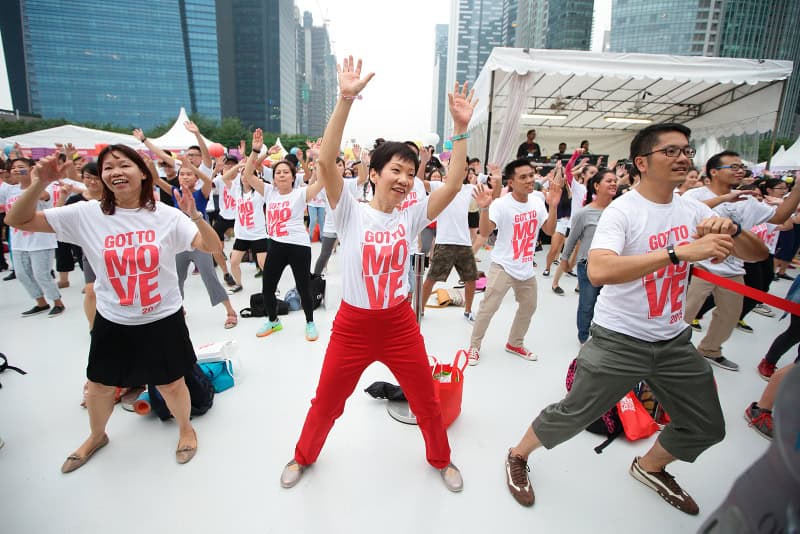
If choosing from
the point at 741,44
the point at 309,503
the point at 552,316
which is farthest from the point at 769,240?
the point at 741,44

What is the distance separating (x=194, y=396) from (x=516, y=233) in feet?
9.71

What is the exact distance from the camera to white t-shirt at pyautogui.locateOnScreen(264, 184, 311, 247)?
3.97 meters

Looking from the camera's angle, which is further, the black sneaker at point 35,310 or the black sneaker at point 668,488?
the black sneaker at point 35,310

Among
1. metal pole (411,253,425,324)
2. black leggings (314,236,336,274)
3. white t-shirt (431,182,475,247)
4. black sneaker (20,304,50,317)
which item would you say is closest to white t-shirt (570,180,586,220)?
white t-shirt (431,182,475,247)

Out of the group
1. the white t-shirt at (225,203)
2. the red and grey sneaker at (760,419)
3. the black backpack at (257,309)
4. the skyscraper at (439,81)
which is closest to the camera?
the red and grey sneaker at (760,419)

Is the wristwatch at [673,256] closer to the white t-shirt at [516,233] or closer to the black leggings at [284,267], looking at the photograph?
the white t-shirt at [516,233]

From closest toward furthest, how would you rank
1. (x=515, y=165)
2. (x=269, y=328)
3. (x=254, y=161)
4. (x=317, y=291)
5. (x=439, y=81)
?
1. (x=515, y=165)
2. (x=269, y=328)
3. (x=254, y=161)
4. (x=317, y=291)
5. (x=439, y=81)

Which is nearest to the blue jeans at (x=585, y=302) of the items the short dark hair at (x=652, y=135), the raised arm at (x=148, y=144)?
the short dark hair at (x=652, y=135)

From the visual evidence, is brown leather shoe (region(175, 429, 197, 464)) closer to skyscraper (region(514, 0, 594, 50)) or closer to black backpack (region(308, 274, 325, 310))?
black backpack (region(308, 274, 325, 310))

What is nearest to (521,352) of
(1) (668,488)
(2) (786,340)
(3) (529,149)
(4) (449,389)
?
(4) (449,389)

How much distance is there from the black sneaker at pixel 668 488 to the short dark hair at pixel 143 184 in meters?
3.25

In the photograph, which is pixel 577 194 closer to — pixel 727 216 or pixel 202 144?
pixel 727 216

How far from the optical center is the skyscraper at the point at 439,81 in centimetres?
10894

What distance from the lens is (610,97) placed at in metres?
12.4
